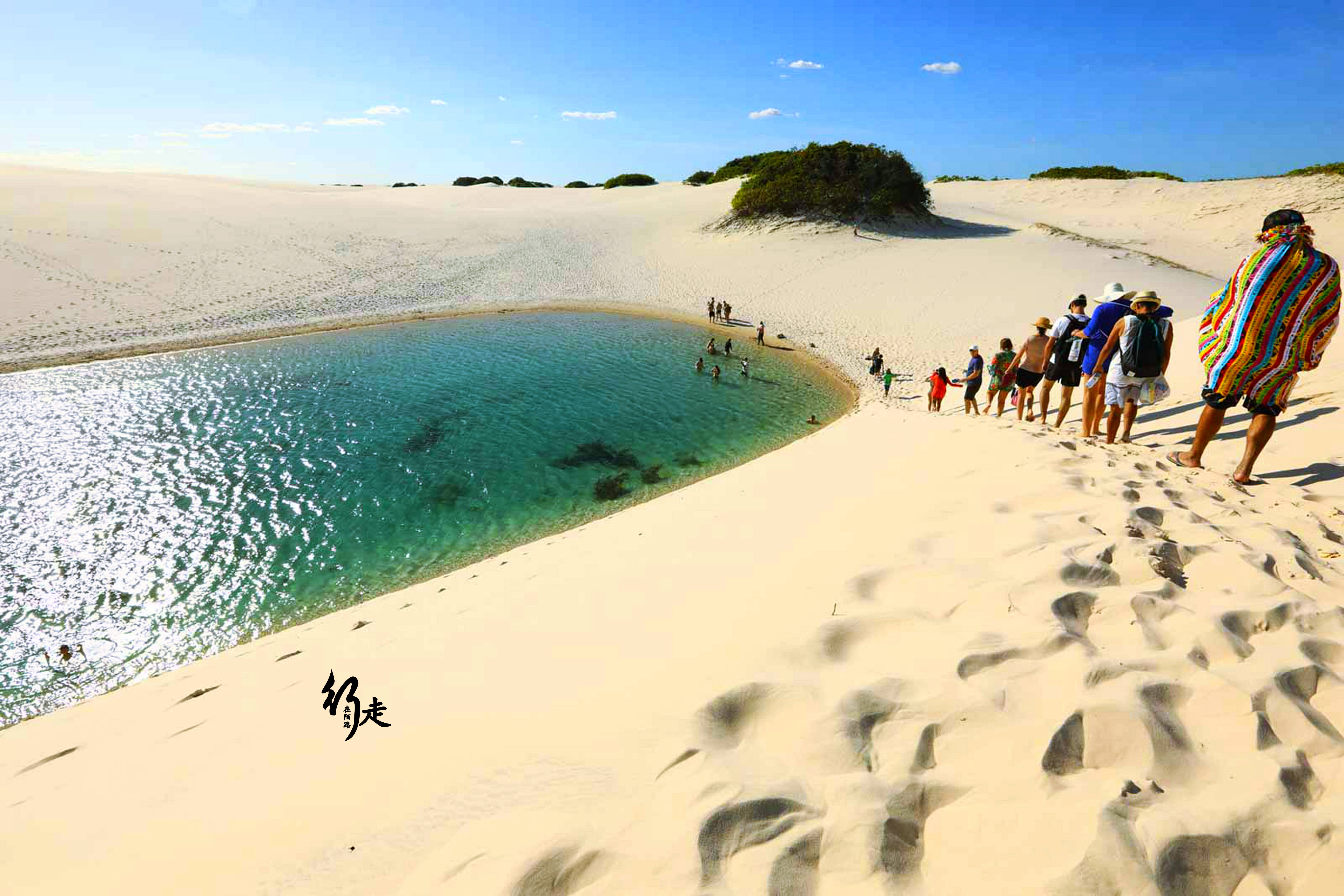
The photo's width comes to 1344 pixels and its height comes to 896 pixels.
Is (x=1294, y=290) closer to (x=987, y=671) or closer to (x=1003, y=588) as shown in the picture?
(x=1003, y=588)

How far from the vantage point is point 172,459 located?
13.6m

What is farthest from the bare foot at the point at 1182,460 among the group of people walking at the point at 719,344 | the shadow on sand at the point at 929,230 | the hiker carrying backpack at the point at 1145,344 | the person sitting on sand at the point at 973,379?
the shadow on sand at the point at 929,230

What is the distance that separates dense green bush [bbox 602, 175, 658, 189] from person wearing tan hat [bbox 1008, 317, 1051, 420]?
2263 inches

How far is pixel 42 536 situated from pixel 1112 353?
1736cm

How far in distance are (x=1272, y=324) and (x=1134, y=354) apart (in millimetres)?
1654

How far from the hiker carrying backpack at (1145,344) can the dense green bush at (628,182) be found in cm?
6053

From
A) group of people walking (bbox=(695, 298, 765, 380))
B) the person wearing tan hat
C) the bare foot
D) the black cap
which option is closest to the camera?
the black cap

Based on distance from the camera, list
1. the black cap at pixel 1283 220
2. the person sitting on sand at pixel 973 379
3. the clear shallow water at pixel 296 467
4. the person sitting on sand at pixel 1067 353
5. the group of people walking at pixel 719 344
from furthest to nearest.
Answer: the group of people walking at pixel 719 344 < the person sitting on sand at pixel 973 379 < the clear shallow water at pixel 296 467 < the person sitting on sand at pixel 1067 353 < the black cap at pixel 1283 220

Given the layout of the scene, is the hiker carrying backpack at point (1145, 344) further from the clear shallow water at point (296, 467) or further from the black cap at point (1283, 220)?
the clear shallow water at point (296, 467)

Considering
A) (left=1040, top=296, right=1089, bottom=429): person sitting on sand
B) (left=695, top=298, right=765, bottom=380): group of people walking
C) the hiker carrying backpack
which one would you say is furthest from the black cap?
(left=695, top=298, right=765, bottom=380): group of people walking

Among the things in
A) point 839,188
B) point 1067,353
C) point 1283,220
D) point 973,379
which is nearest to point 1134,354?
point 1283,220

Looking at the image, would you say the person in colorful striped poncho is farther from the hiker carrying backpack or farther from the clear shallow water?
the clear shallow water

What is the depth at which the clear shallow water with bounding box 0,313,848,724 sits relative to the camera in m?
9.01

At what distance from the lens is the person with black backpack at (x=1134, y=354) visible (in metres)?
6.82
